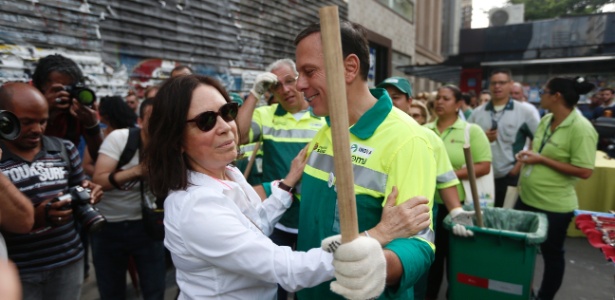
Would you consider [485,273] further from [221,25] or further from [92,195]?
[221,25]

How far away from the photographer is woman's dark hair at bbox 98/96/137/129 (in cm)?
314

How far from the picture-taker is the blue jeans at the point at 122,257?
270 centimetres

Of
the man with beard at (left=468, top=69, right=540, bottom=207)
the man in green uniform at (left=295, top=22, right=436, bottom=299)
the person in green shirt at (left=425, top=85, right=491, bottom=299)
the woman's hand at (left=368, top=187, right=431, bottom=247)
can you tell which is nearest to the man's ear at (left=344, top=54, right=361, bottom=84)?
the man in green uniform at (left=295, top=22, right=436, bottom=299)

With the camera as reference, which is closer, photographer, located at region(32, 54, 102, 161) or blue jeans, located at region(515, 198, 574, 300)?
photographer, located at region(32, 54, 102, 161)

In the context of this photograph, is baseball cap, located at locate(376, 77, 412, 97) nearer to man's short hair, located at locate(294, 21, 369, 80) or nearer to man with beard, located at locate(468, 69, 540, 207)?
man with beard, located at locate(468, 69, 540, 207)

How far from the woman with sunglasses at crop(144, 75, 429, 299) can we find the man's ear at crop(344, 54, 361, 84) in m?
0.48

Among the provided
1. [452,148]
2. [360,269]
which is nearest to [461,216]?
[452,148]

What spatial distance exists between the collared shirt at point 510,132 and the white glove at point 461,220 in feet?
6.47

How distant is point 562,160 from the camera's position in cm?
338

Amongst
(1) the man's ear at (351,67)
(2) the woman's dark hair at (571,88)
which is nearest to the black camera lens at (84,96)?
(1) the man's ear at (351,67)

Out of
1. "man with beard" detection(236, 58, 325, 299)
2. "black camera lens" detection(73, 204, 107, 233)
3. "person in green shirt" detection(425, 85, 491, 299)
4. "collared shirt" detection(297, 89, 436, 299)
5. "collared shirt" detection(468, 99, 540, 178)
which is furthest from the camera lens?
"collared shirt" detection(468, 99, 540, 178)

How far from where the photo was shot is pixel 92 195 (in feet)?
7.66

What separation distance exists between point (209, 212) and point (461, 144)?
2.98 meters

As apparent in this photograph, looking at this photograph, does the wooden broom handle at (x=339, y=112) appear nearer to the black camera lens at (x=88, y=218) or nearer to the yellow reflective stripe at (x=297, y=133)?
the black camera lens at (x=88, y=218)
